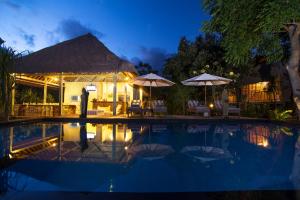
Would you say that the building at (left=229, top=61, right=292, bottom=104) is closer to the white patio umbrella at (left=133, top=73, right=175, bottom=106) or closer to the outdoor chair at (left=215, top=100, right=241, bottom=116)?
the outdoor chair at (left=215, top=100, right=241, bottom=116)

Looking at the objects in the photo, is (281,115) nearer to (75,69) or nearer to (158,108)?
(158,108)

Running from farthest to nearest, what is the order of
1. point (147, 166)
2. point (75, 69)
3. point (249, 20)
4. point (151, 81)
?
1. point (151, 81)
2. point (75, 69)
3. point (249, 20)
4. point (147, 166)

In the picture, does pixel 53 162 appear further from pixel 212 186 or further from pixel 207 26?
pixel 207 26

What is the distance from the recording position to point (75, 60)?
54.0ft

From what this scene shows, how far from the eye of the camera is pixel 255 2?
8.73m

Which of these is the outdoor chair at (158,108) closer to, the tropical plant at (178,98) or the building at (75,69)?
the tropical plant at (178,98)

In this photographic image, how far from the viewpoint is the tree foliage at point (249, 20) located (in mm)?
7602

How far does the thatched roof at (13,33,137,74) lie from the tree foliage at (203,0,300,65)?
22.0 feet

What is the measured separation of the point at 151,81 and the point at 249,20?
7.67m

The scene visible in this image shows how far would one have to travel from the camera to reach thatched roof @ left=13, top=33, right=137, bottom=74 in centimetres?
1560

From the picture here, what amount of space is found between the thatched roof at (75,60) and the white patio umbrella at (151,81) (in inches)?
30.1

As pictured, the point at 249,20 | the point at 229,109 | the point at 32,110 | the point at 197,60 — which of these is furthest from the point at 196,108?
the point at 32,110

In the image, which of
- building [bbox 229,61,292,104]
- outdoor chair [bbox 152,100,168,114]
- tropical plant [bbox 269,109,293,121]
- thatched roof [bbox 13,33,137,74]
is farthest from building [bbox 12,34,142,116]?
building [bbox 229,61,292,104]

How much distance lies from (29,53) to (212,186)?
17355 millimetres
